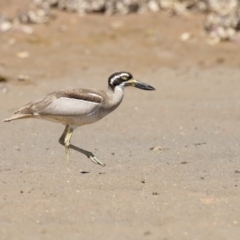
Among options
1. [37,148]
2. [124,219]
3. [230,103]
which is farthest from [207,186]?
[230,103]

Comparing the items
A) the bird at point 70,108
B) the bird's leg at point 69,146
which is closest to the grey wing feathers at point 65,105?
the bird at point 70,108

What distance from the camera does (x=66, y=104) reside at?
8352 millimetres

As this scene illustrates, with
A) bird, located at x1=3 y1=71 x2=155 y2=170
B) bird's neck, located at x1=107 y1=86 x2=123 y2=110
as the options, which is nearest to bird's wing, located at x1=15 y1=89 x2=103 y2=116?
bird, located at x1=3 y1=71 x2=155 y2=170

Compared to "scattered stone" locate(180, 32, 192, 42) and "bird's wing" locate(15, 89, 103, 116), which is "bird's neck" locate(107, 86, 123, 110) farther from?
"scattered stone" locate(180, 32, 192, 42)

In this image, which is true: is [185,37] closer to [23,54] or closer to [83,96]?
[23,54]

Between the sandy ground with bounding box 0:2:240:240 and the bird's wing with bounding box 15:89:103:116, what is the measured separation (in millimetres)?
537

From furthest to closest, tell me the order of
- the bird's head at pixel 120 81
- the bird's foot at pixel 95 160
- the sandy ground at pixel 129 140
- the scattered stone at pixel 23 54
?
1. the scattered stone at pixel 23 54
2. the bird's head at pixel 120 81
3. the bird's foot at pixel 95 160
4. the sandy ground at pixel 129 140

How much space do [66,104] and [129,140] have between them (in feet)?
6.13

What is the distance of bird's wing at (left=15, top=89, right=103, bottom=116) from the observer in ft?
27.3

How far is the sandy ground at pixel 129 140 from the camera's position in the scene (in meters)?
6.41

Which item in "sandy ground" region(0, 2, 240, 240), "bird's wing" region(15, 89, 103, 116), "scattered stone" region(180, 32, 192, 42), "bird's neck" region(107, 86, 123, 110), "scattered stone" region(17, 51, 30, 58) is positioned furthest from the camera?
"scattered stone" region(180, 32, 192, 42)

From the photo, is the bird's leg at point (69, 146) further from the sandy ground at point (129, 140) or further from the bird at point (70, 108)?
the sandy ground at point (129, 140)

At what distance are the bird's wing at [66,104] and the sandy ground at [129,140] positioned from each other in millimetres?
537

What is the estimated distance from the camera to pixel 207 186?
7.46m
